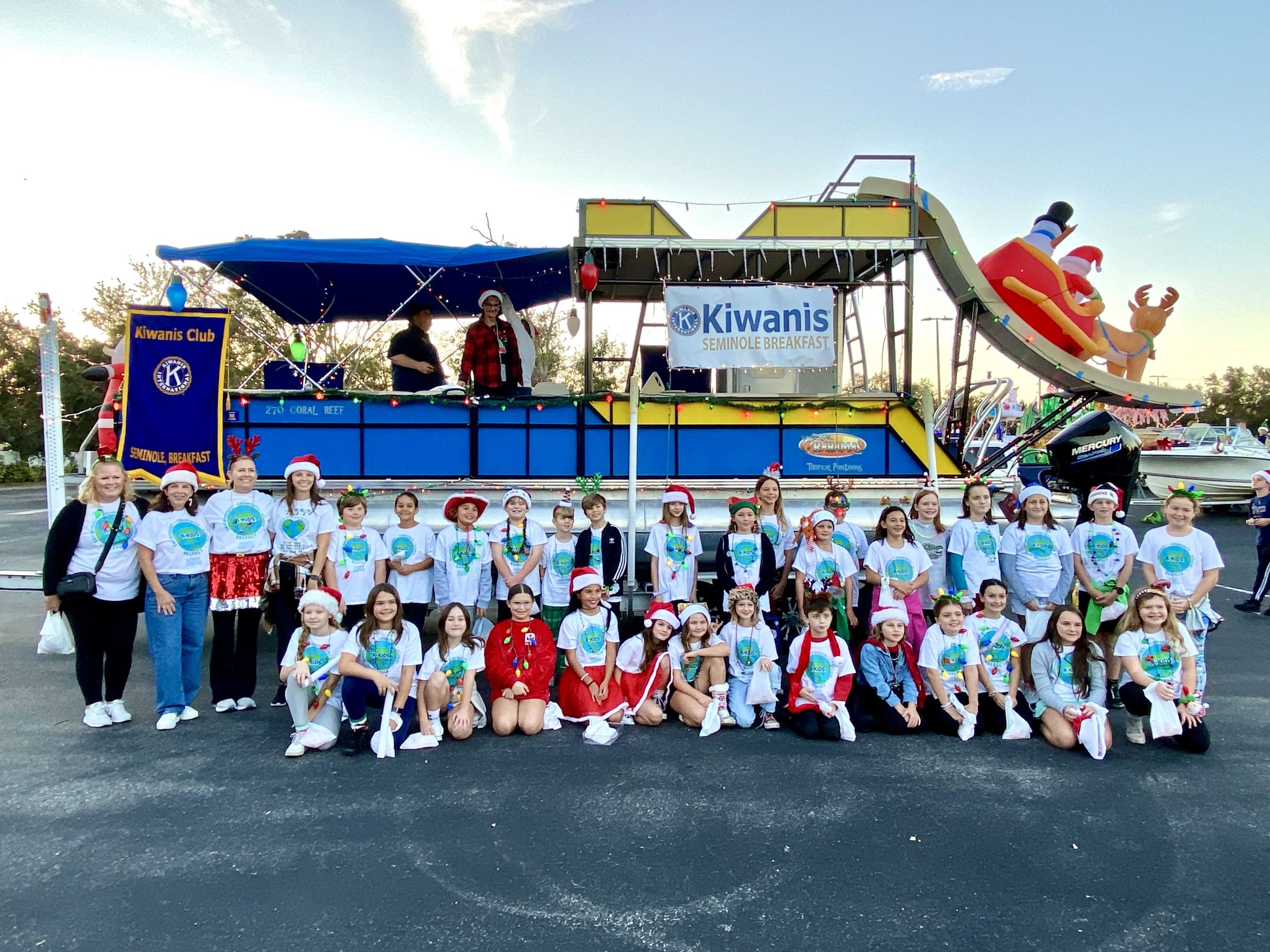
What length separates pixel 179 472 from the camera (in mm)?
4691

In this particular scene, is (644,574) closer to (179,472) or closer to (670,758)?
(670,758)

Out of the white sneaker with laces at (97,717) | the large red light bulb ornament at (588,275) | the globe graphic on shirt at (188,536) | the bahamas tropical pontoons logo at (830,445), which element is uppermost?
the large red light bulb ornament at (588,275)

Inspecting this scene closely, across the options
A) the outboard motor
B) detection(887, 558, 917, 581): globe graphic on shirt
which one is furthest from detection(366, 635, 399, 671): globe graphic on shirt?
the outboard motor

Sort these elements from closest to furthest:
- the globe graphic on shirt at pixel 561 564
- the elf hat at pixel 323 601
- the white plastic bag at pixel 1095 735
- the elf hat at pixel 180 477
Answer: the white plastic bag at pixel 1095 735, the elf hat at pixel 323 601, the elf hat at pixel 180 477, the globe graphic on shirt at pixel 561 564

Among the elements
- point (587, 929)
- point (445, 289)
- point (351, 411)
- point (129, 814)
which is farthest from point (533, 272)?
point (587, 929)

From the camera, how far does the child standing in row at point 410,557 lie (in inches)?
203

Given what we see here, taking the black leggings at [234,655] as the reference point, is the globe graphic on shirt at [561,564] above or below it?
above

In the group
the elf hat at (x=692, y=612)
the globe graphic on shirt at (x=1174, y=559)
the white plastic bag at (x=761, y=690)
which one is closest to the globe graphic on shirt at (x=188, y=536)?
the elf hat at (x=692, y=612)

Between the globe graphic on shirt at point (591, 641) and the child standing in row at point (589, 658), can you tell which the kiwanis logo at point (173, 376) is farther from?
the globe graphic on shirt at point (591, 641)

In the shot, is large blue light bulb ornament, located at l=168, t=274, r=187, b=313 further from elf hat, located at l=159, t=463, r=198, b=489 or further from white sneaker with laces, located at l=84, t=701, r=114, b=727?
white sneaker with laces, located at l=84, t=701, r=114, b=727

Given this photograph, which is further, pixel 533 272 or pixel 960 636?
pixel 533 272

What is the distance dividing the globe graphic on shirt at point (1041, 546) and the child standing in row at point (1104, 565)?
0.18 metres

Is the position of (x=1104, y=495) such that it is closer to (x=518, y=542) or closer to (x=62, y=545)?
(x=518, y=542)

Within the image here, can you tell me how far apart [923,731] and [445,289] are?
6.54 m
